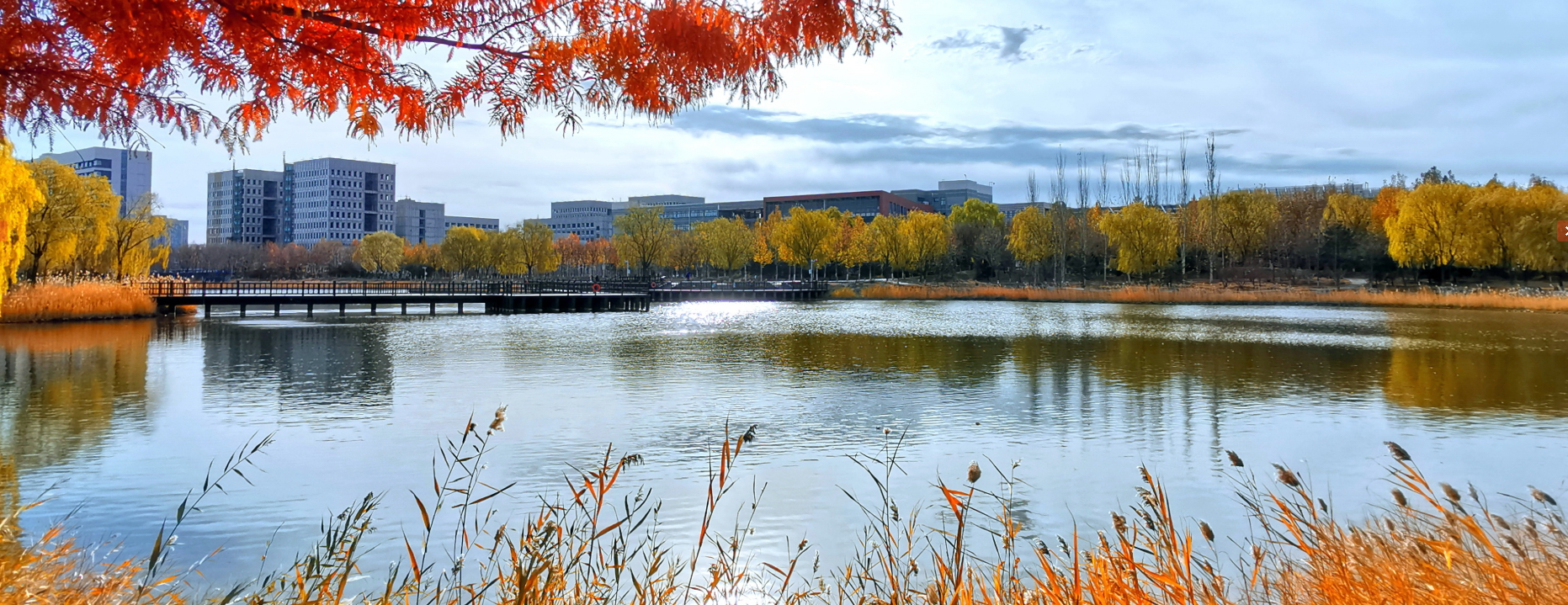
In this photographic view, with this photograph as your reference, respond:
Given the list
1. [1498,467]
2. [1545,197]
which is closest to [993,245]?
[1545,197]

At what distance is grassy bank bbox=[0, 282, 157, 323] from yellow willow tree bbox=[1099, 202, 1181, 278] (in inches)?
2000

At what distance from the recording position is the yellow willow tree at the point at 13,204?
763 inches

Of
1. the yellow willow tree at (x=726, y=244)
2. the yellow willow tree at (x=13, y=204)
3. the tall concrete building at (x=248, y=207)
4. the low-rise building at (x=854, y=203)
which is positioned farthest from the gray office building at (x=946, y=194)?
the yellow willow tree at (x=13, y=204)

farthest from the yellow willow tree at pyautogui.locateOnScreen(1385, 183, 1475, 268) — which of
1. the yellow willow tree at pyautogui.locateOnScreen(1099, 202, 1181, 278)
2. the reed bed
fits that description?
the reed bed

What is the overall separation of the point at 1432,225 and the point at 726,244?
154 ft

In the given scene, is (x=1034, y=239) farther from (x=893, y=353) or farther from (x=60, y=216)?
(x=60, y=216)

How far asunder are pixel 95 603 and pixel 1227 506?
289 inches

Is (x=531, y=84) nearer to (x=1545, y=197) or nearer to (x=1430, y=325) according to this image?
(x=1430, y=325)

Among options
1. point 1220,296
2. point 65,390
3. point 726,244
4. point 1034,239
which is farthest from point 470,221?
point 65,390

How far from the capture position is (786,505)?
7.64 meters

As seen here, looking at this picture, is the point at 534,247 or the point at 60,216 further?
the point at 534,247

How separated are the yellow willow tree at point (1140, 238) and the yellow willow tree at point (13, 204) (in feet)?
175

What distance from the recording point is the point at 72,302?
2941 centimetres

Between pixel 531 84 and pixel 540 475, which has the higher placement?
pixel 531 84
